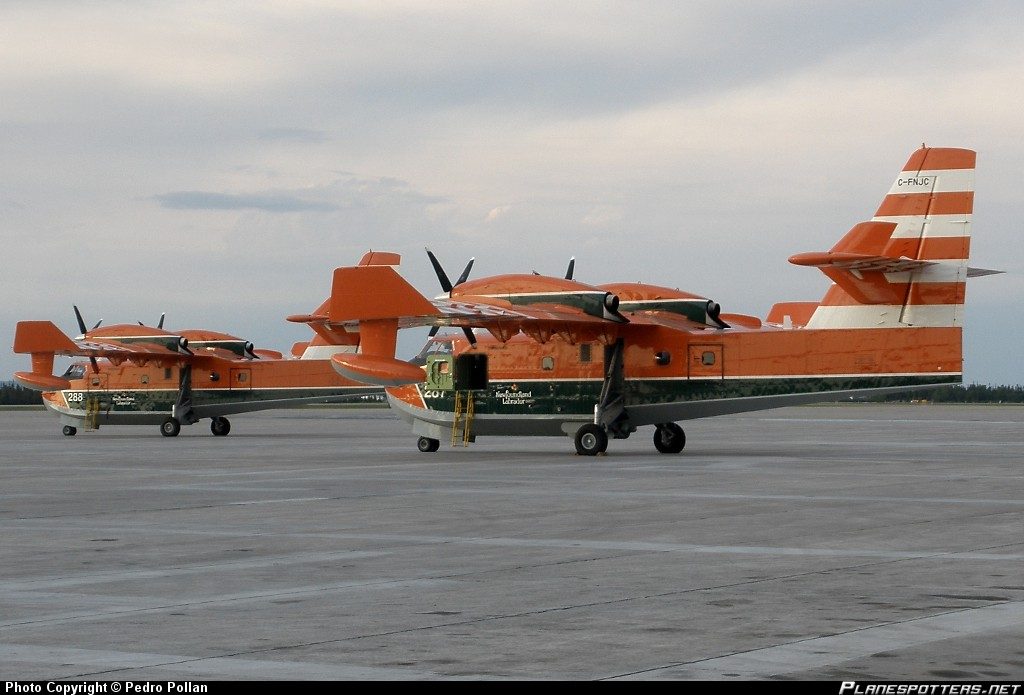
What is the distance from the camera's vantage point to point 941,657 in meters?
8.40

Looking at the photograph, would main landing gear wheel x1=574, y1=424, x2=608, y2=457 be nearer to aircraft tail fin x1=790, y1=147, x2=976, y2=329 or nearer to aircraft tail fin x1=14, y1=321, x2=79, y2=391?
aircraft tail fin x1=790, y1=147, x2=976, y2=329

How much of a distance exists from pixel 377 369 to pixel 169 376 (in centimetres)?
2498

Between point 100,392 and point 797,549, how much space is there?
46780 mm

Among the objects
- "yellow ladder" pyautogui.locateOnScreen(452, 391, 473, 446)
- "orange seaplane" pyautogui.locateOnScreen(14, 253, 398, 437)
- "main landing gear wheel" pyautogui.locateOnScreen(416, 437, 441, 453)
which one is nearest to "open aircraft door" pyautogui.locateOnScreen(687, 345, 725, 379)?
"yellow ladder" pyautogui.locateOnScreen(452, 391, 473, 446)

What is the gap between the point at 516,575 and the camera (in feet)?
41.3

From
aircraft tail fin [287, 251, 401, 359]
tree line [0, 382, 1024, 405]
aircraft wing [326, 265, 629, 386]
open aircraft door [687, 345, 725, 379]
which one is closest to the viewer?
aircraft wing [326, 265, 629, 386]

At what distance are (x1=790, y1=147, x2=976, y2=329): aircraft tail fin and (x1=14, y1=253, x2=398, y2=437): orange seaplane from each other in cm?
2251

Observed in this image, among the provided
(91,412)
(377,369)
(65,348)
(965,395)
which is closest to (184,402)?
(91,412)

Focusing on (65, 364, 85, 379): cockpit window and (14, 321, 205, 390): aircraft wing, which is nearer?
(14, 321, 205, 390): aircraft wing

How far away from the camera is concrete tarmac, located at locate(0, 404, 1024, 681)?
27.9ft

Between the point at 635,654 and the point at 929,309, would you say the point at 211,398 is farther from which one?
the point at 635,654

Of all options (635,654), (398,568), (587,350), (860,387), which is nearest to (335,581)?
(398,568)

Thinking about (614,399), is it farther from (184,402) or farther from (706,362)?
(184,402)

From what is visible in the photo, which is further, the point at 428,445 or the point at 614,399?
the point at 428,445
